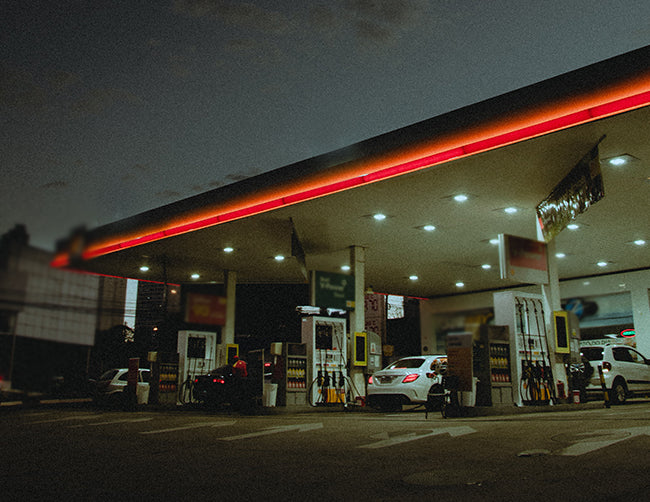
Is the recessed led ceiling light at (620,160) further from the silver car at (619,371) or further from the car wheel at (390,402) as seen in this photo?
the car wheel at (390,402)

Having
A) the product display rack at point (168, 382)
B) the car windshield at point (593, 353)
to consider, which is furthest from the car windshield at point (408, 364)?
the product display rack at point (168, 382)

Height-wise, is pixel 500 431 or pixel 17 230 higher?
pixel 17 230

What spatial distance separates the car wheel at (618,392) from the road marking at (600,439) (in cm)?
741

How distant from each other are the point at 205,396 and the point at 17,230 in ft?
48.6

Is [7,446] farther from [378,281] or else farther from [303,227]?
[378,281]

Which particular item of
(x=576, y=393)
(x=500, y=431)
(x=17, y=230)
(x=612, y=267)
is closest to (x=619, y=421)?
(x=500, y=431)

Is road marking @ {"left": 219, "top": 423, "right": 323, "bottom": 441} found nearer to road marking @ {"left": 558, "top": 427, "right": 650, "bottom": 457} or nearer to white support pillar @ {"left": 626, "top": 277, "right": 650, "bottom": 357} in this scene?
road marking @ {"left": 558, "top": 427, "right": 650, "bottom": 457}

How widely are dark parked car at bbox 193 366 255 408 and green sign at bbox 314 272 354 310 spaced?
2.63 m

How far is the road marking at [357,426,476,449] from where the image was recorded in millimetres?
6137

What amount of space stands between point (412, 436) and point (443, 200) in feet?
19.3

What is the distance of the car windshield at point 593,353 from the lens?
14010mm

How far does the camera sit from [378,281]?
67.9ft

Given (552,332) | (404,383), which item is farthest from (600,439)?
(404,383)

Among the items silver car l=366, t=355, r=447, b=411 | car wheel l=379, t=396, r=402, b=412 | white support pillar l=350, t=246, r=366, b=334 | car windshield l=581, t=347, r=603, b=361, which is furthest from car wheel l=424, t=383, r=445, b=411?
car windshield l=581, t=347, r=603, b=361
